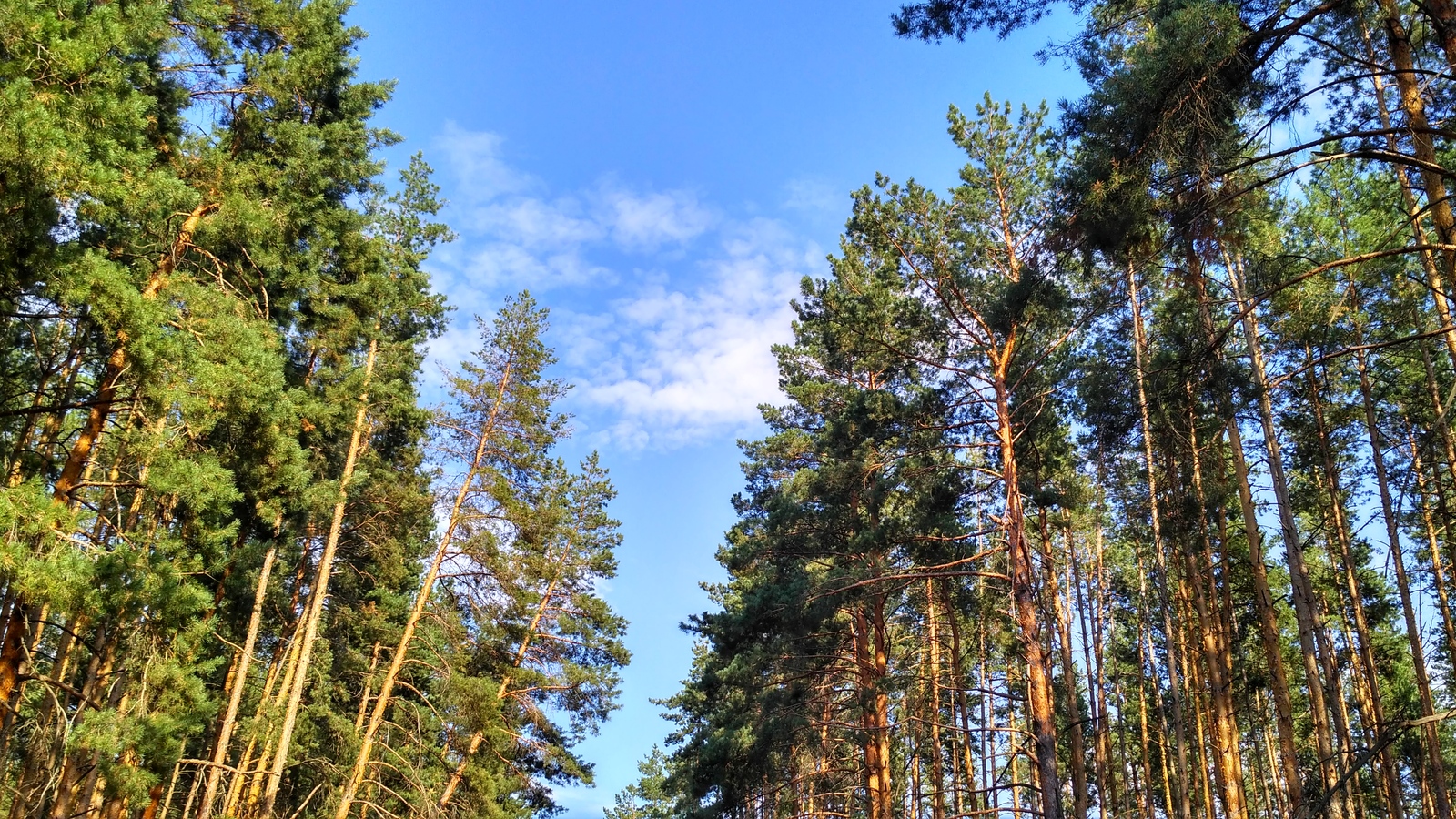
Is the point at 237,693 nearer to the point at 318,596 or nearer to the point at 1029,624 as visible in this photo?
the point at 318,596

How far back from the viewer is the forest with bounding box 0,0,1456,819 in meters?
6.58

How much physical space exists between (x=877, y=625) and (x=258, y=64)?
13.2m

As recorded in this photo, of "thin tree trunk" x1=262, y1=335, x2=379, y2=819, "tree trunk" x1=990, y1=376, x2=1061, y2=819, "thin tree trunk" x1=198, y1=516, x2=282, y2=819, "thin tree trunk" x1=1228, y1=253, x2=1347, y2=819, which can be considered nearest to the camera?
"tree trunk" x1=990, y1=376, x2=1061, y2=819

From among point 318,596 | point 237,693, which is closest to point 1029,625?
point 318,596

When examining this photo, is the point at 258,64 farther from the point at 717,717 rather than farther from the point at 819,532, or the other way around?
the point at 717,717

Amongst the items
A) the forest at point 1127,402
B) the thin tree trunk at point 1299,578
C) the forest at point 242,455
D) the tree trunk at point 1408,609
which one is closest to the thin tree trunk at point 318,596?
the forest at point 242,455

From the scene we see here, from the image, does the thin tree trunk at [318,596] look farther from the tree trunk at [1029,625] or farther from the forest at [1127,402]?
the tree trunk at [1029,625]

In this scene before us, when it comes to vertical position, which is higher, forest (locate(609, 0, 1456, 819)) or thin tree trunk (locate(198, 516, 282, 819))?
forest (locate(609, 0, 1456, 819))

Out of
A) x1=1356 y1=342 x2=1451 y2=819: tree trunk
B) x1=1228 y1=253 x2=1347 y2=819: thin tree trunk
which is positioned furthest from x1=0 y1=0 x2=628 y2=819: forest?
x1=1356 y1=342 x2=1451 y2=819: tree trunk

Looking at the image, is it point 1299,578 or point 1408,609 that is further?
point 1408,609

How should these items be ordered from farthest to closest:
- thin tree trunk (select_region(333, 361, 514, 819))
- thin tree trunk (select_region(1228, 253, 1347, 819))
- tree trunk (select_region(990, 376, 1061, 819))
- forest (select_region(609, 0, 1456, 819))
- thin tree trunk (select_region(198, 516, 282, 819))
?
thin tree trunk (select_region(333, 361, 514, 819)), thin tree trunk (select_region(198, 516, 282, 819)), thin tree trunk (select_region(1228, 253, 1347, 819)), tree trunk (select_region(990, 376, 1061, 819)), forest (select_region(609, 0, 1456, 819))

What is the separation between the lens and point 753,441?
2144 centimetres

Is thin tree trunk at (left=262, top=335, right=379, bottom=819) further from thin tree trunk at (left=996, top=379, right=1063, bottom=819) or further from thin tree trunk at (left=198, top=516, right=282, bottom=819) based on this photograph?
thin tree trunk at (left=996, top=379, right=1063, bottom=819)

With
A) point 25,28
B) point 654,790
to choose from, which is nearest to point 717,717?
point 25,28
